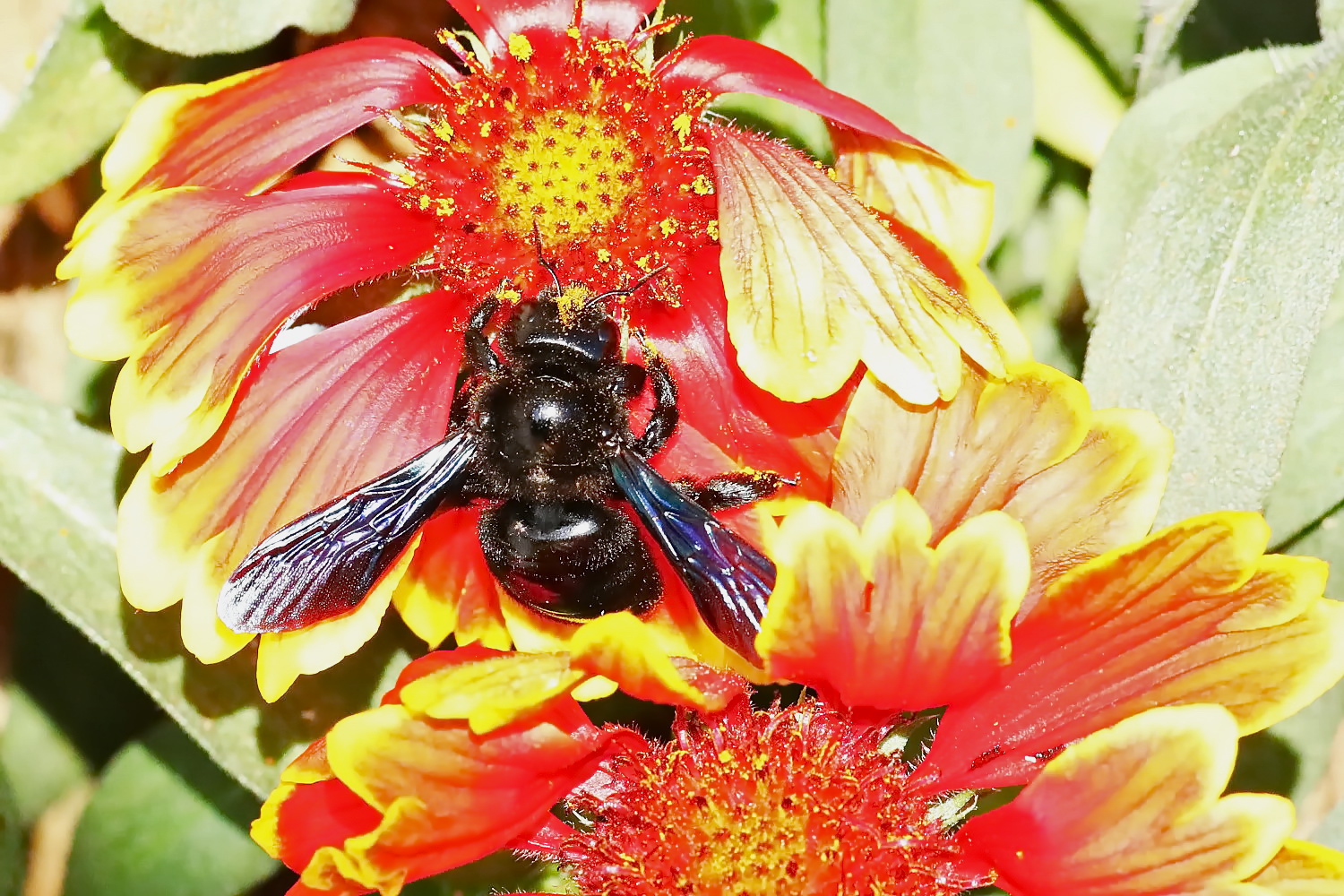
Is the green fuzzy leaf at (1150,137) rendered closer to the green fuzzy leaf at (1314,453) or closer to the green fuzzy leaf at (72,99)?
the green fuzzy leaf at (1314,453)

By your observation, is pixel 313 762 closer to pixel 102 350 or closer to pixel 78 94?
pixel 102 350

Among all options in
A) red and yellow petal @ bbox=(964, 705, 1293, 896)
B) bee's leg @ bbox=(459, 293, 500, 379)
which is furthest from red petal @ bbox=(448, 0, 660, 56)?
red and yellow petal @ bbox=(964, 705, 1293, 896)

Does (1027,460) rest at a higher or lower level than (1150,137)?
lower

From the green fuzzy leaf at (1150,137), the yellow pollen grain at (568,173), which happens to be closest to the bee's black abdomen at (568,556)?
the yellow pollen grain at (568,173)

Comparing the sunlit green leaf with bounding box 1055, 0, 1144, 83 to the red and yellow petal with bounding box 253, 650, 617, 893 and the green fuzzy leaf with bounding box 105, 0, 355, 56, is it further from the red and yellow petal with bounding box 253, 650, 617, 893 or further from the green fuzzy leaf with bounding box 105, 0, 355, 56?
the red and yellow petal with bounding box 253, 650, 617, 893

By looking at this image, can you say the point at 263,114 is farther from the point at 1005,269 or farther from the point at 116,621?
the point at 1005,269

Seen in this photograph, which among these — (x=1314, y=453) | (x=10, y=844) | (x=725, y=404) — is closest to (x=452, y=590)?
(x=725, y=404)
